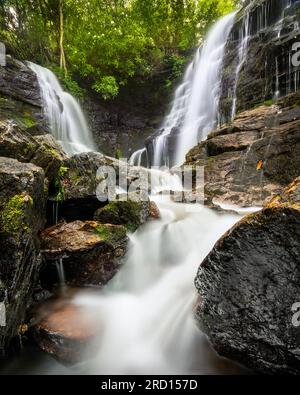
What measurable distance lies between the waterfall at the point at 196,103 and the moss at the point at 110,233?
26.1ft

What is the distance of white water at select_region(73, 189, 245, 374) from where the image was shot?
2.62 m

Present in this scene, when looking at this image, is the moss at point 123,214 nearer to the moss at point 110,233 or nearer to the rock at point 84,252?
the moss at point 110,233

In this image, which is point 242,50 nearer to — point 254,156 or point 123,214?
point 254,156

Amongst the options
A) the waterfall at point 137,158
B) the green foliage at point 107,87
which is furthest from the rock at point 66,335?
the green foliage at point 107,87

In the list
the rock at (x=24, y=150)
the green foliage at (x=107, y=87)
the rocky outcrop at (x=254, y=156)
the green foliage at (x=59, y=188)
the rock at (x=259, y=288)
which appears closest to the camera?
the rock at (x=259, y=288)

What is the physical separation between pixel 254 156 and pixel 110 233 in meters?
4.67

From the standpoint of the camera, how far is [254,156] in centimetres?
689

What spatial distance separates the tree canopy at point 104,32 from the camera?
13891 millimetres

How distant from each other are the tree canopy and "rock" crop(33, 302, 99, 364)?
13.3 m

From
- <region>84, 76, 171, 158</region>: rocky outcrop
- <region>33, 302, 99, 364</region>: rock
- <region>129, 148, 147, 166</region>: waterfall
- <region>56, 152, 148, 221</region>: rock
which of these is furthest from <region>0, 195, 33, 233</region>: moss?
<region>84, 76, 171, 158</region>: rocky outcrop

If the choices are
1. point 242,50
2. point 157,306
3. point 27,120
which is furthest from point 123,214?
point 242,50
